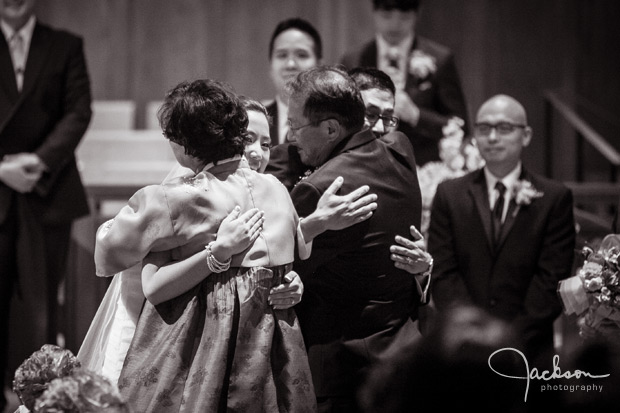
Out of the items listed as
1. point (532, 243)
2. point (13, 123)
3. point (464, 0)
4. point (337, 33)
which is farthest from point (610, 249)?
point (464, 0)

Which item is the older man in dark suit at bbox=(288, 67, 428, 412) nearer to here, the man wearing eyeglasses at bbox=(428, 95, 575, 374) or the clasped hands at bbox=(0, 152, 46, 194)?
the man wearing eyeglasses at bbox=(428, 95, 575, 374)

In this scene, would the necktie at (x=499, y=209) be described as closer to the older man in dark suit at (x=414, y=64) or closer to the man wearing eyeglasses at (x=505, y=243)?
the man wearing eyeglasses at (x=505, y=243)

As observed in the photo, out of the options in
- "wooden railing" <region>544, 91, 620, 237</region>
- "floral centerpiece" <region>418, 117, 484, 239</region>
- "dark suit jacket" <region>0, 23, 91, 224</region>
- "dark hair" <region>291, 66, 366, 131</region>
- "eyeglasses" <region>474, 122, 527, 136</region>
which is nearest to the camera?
"dark hair" <region>291, 66, 366, 131</region>

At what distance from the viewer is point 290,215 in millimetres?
2664

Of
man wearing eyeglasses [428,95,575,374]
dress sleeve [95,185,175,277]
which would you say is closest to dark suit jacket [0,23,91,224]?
man wearing eyeglasses [428,95,575,374]

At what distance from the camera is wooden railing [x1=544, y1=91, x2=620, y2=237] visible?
A: 5469 millimetres

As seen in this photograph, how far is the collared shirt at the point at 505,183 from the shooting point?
4156mm

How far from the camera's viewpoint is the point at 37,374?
2512 mm

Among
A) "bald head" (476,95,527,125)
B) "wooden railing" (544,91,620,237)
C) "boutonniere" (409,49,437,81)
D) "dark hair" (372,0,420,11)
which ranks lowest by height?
"wooden railing" (544,91,620,237)

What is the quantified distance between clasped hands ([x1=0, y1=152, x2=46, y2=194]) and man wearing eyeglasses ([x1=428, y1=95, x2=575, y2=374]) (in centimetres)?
189

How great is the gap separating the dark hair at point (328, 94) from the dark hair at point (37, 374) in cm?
101

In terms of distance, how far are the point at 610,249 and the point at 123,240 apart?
152 centimetres

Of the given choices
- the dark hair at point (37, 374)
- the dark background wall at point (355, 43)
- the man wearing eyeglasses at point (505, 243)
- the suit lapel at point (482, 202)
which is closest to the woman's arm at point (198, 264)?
the dark hair at point (37, 374)

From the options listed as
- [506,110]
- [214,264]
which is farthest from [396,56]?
[214,264]
